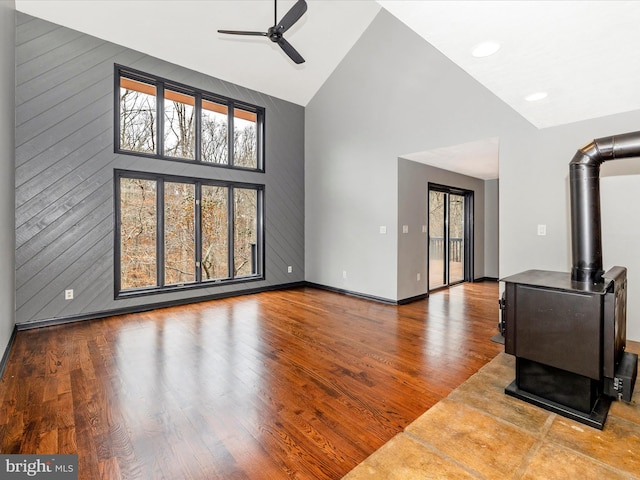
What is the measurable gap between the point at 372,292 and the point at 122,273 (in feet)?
12.6

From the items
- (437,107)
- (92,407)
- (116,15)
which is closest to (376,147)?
(437,107)

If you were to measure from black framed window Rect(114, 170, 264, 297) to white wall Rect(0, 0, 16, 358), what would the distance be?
112cm

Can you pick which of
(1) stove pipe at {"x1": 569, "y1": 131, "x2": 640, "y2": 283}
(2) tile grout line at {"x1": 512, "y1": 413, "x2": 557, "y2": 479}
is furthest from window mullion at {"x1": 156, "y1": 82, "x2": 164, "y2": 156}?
(2) tile grout line at {"x1": 512, "y1": 413, "x2": 557, "y2": 479}

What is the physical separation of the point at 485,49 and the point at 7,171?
4.39 meters

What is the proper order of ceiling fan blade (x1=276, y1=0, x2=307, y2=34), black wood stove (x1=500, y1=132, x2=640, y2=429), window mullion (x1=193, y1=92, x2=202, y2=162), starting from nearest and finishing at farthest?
black wood stove (x1=500, y1=132, x2=640, y2=429) → ceiling fan blade (x1=276, y1=0, x2=307, y2=34) → window mullion (x1=193, y1=92, x2=202, y2=162)

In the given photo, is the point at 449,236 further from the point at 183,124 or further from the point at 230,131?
the point at 183,124

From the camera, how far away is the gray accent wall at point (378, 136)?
4.07 metres

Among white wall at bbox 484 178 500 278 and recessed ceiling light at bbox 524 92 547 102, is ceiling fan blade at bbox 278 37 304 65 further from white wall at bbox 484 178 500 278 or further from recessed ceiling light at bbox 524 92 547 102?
white wall at bbox 484 178 500 278

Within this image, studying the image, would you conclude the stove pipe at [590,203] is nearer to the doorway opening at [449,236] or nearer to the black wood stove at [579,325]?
the black wood stove at [579,325]

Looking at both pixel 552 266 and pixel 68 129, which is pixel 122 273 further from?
pixel 552 266

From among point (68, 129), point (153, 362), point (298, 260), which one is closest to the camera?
point (153, 362)

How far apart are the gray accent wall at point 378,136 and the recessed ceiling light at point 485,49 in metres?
2.15

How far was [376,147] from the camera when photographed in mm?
5133

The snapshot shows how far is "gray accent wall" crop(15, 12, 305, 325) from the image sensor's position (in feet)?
12.4
